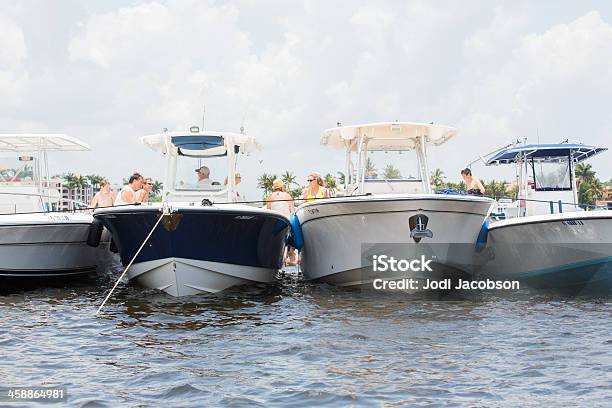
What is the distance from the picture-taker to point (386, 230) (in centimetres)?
1127

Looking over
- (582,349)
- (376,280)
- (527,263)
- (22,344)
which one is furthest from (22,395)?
(527,263)

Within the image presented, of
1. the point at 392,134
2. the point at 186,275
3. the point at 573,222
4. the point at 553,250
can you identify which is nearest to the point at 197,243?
the point at 186,275

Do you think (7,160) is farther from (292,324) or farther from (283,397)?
(283,397)

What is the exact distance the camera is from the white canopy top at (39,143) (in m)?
14.8

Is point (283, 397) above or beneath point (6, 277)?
beneath

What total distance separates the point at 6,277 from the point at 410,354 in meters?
7.91

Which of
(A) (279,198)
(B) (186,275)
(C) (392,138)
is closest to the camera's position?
(B) (186,275)

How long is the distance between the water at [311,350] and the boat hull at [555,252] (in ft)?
1.62

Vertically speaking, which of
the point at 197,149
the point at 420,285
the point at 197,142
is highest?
the point at 197,142

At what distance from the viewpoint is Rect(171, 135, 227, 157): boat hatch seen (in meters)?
13.4

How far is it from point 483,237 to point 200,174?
537cm

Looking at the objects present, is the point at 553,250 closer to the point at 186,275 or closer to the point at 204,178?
the point at 186,275

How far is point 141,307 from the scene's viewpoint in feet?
35.2

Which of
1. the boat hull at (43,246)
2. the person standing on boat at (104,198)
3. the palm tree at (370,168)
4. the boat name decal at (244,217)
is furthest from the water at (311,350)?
the person standing on boat at (104,198)
